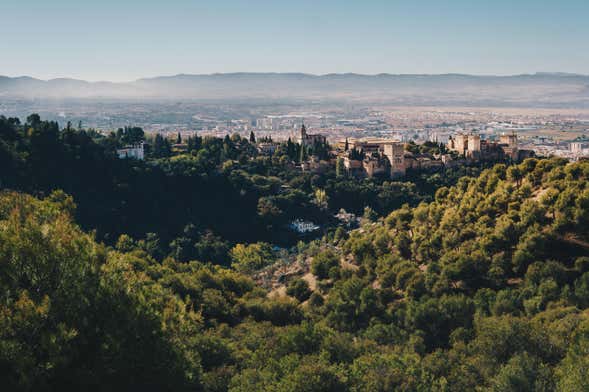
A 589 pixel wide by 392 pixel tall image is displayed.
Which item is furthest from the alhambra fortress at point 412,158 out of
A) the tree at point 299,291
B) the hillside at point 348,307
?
the tree at point 299,291

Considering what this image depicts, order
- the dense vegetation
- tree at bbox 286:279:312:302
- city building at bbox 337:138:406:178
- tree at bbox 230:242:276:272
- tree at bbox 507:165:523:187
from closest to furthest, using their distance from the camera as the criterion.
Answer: tree at bbox 286:279:312:302, tree at bbox 507:165:523:187, tree at bbox 230:242:276:272, the dense vegetation, city building at bbox 337:138:406:178

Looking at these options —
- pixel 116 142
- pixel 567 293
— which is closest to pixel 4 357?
pixel 567 293

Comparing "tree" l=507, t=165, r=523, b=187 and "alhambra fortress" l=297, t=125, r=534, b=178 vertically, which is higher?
"tree" l=507, t=165, r=523, b=187

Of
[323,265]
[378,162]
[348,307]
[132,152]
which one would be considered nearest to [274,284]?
[323,265]

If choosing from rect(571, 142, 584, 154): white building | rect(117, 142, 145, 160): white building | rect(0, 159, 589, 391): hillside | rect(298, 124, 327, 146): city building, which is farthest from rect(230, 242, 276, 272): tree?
rect(571, 142, 584, 154): white building

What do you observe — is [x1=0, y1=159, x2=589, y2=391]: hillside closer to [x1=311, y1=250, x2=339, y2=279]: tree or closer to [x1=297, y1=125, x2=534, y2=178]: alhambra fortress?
[x1=311, y1=250, x2=339, y2=279]: tree

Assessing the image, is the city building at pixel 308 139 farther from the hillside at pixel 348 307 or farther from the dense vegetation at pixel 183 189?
the hillside at pixel 348 307

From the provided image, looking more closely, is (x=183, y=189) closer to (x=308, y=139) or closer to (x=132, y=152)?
(x=132, y=152)
